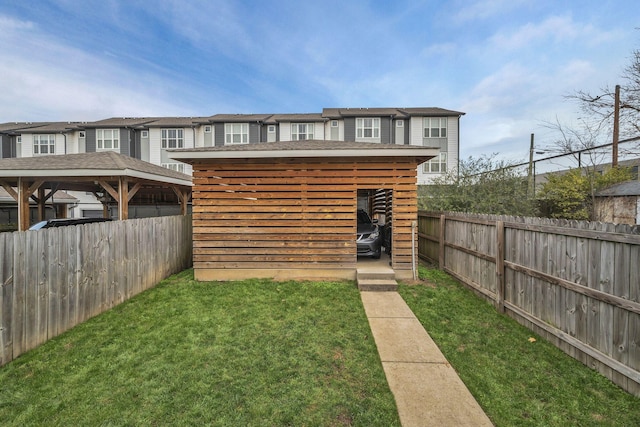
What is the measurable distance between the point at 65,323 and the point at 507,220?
23.0 ft

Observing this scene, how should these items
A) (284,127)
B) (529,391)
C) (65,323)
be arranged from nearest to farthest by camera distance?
(529,391) < (65,323) < (284,127)

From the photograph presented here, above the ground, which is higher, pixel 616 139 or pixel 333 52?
pixel 333 52

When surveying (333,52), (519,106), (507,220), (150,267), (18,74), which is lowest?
(150,267)

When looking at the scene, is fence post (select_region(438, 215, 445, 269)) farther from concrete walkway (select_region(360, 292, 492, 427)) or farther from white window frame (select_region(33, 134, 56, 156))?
white window frame (select_region(33, 134, 56, 156))

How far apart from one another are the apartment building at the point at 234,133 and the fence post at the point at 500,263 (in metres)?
18.0

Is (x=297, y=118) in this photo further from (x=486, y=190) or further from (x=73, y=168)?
(x=73, y=168)

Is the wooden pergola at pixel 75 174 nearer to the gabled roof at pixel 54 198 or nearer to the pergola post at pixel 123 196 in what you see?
the pergola post at pixel 123 196

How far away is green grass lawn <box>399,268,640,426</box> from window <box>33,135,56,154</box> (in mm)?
33610

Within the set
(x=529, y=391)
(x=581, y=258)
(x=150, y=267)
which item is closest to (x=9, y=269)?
(x=150, y=267)

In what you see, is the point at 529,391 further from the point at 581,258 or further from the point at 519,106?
the point at 519,106

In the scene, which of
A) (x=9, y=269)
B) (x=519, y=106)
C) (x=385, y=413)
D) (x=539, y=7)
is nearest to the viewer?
(x=385, y=413)

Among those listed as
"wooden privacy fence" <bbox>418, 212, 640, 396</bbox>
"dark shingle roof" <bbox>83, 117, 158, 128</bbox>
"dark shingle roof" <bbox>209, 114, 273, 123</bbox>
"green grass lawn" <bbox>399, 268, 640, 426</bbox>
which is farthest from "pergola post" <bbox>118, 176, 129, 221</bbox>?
"dark shingle roof" <bbox>83, 117, 158, 128</bbox>

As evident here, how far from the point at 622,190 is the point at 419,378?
14.1 m

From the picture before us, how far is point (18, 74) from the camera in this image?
42.1 feet
